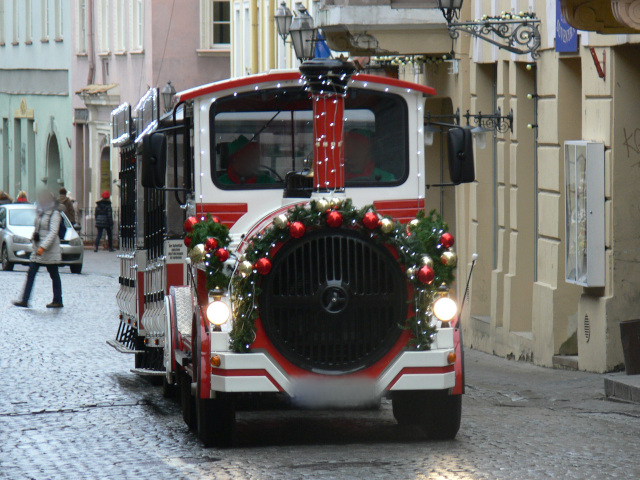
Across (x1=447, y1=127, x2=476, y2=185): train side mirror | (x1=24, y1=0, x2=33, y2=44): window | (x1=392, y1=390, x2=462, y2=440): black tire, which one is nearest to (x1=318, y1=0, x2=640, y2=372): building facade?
(x1=447, y1=127, x2=476, y2=185): train side mirror

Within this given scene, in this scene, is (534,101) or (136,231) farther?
(534,101)

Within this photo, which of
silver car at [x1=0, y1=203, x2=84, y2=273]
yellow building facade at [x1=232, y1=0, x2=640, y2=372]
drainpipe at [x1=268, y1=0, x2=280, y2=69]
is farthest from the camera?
drainpipe at [x1=268, y1=0, x2=280, y2=69]

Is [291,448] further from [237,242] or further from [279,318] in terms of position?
[237,242]

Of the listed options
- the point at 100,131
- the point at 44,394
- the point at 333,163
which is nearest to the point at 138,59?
the point at 100,131

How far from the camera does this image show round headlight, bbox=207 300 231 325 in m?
9.71

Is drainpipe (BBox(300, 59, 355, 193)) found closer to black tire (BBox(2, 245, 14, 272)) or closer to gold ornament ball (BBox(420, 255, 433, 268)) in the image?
gold ornament ball (BBox(420, 255, 433, 268))

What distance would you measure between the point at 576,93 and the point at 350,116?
5.24 metres

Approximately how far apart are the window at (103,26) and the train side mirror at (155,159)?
36.7 meters

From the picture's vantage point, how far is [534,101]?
657 inches

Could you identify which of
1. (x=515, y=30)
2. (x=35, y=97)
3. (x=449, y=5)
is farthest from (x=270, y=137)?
(x=35, y=97)

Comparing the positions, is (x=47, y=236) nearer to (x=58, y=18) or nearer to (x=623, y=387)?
(x=623, y=387)

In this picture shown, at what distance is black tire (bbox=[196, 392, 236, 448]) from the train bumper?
16 centimetres

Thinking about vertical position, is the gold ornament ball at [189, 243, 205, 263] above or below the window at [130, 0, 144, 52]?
below

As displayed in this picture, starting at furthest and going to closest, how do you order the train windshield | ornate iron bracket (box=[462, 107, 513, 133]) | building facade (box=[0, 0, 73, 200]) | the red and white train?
building facade (box=[0, 0, 73, 200])
ornate iron bracket (box=[462, 107, 513, 133])
the train windshield
the red and white train
